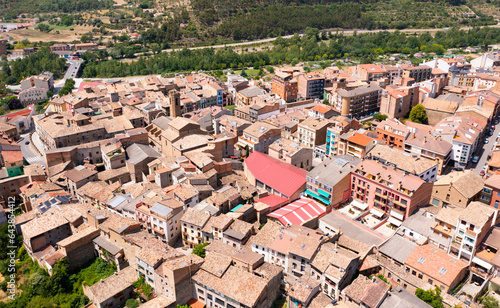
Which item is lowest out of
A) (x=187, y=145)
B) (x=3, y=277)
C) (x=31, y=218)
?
(x=3, y=277)

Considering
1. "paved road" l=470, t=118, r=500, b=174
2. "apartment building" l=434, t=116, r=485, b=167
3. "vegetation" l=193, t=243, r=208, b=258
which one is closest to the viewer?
"vegetation" l=193, t=243, r=208, b=258

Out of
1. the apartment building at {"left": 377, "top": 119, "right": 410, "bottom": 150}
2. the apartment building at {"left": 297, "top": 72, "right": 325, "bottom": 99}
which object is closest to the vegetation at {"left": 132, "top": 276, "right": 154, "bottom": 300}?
the apartment building at {"left": 377, "top": 119, "right": 410, "bottom": 150}

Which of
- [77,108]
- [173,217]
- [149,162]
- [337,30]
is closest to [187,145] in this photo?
[149,162]

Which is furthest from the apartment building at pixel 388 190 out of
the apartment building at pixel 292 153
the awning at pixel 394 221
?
the apartment building at pixel 292 153

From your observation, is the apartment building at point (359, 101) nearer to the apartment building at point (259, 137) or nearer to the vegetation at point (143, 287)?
the apartment building at point (259, 137)

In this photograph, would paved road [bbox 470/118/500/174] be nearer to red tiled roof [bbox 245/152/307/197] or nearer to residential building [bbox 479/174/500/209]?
residential building [bbox 479/174/500/209]

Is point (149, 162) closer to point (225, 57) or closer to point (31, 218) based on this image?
point (31, 218)

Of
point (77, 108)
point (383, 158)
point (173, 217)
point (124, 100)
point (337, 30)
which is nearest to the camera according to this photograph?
point (173, 217)
